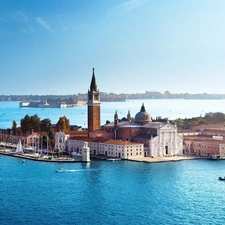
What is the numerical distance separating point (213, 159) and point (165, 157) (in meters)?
1.76

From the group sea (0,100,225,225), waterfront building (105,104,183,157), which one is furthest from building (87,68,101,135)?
sea (0,100,225,225)

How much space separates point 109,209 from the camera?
1144cm

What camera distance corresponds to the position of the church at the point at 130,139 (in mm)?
19552

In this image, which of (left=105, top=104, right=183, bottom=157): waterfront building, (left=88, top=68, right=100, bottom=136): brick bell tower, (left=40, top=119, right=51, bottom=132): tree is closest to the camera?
(left=105, top=104, right=183, bottom=157): waterfront building

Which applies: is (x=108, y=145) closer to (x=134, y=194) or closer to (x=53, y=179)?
(x=53, y=179)

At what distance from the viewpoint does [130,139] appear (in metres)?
21.1

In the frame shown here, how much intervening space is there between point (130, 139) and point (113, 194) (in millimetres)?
8223

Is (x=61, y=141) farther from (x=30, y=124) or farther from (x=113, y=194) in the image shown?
(x=113, y=194)

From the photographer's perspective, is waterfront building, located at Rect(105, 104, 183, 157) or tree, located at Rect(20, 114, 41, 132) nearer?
waterfront building, located at Rect(105, 104, 183, 157)

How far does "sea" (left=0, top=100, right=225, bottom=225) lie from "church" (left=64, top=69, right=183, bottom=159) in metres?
1.53

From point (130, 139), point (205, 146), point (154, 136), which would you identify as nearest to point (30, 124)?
point (130, 139)

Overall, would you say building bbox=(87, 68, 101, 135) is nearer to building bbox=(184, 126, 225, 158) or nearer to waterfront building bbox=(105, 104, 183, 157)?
waterfront building bbox=(105, 104, 183, 157)


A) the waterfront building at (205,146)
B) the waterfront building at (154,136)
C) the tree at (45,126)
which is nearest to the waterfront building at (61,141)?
the waterfront building at (154,136)

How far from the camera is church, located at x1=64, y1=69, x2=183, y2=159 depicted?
19.6 m
